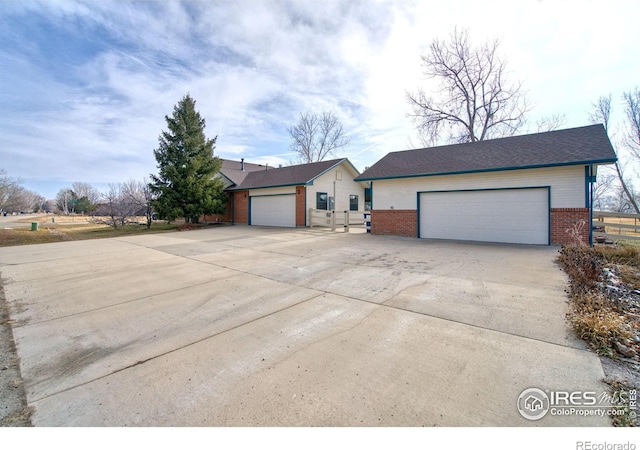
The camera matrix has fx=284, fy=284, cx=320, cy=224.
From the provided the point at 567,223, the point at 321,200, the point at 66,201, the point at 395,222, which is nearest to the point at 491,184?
the point at 567,223

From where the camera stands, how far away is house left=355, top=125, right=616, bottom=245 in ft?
31.8

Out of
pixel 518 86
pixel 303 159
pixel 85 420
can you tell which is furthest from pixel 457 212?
pixel 303 159

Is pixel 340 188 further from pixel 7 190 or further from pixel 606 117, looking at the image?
pixel 7 190

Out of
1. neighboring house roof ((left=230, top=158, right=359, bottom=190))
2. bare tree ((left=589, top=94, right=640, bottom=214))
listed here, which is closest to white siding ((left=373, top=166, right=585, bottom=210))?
neighboring house roof ((left=230, top=158, right=359, bottom=190))

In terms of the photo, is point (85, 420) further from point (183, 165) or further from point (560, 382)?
point (183, 165)

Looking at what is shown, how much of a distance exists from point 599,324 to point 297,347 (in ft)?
11.1

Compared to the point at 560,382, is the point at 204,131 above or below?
above

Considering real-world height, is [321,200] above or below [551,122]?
below

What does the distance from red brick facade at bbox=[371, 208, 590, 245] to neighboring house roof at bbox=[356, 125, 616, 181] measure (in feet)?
5.54

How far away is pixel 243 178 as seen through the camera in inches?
969

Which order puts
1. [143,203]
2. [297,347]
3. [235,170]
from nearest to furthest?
[297,347] < [143,203] < [235,170]

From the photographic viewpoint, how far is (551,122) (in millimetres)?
22188

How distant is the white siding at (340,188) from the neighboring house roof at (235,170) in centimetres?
810

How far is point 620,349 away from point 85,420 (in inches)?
191
